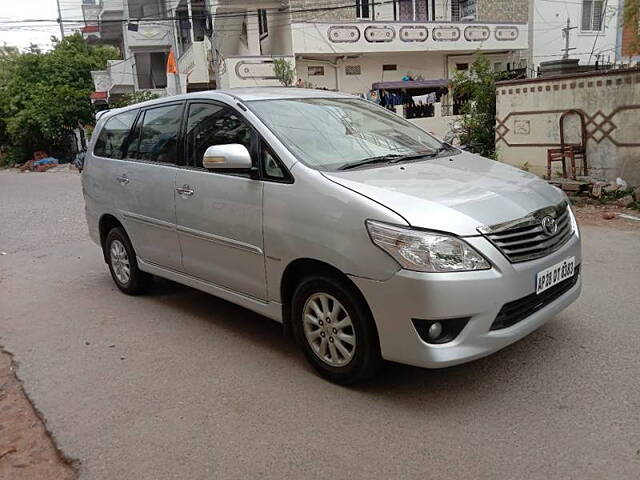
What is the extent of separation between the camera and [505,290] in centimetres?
307

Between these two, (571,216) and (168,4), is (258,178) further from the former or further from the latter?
(168,4)

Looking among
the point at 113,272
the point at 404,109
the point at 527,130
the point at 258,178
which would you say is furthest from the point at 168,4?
the point at 258,178

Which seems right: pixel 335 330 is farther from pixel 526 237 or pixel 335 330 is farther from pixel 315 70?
pixel 315 70

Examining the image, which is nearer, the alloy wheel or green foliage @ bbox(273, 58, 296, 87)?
the alloy wheel

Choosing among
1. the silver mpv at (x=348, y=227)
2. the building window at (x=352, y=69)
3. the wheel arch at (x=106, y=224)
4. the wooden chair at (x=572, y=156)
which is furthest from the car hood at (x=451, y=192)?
the building window at (x=352, y=69)

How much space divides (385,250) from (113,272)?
12.3 feet

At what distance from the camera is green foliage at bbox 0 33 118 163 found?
31.8m

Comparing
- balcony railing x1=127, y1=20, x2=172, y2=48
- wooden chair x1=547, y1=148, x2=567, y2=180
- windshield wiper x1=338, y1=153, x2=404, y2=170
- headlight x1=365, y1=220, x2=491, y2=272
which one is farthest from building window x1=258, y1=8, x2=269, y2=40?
headlight x1=365, y1=220, x2=491, y2=272

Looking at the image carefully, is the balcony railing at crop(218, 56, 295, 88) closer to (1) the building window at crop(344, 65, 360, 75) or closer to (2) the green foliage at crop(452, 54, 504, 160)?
(1) the building window at crop(344, 65, 360, 75)

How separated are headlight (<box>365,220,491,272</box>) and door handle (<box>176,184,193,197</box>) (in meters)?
1.94

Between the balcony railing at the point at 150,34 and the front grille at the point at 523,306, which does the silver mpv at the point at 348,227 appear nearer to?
the front grille at the point at 523,306

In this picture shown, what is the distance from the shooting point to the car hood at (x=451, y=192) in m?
3.08

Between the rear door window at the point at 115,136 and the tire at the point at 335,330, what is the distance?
2.74 m

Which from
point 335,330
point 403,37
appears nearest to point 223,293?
point 335,330
